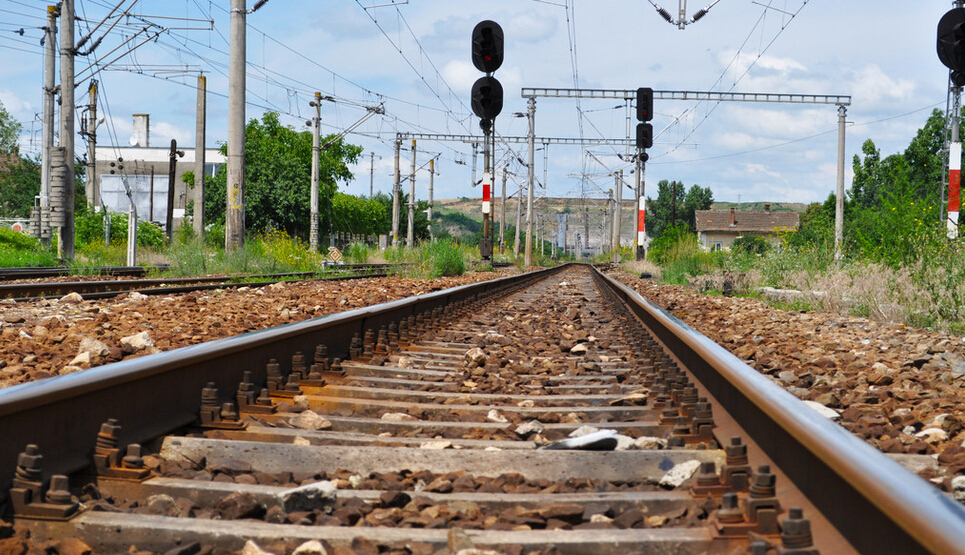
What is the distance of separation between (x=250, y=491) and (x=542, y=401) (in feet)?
6.12

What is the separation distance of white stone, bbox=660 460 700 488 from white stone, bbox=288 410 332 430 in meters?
1.34

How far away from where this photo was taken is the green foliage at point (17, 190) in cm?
8219

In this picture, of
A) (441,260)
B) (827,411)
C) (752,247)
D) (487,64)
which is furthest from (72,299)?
(752,247)

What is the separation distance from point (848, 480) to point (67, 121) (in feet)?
65.9

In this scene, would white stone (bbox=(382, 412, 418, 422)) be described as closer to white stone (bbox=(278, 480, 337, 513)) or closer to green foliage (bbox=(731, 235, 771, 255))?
white stone (bbox=(278, 480, 337, 513))

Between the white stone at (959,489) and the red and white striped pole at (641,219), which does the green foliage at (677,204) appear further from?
the white stone at (959,489)

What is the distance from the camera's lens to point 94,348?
4664 mm

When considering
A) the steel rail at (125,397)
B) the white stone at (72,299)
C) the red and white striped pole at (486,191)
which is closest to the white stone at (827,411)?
the steel rail at (125,397)

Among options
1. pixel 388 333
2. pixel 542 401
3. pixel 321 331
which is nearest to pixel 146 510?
pixel 542 401

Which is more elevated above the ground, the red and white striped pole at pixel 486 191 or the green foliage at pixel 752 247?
the red and white striped pole at pixel 486 191

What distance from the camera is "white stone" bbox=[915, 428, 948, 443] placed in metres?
3.13

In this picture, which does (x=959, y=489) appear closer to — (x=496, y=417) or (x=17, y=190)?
(x=496, y=417)

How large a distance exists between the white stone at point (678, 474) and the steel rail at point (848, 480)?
8.9 inches

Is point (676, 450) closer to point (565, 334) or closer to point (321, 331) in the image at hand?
point (321, 331)
